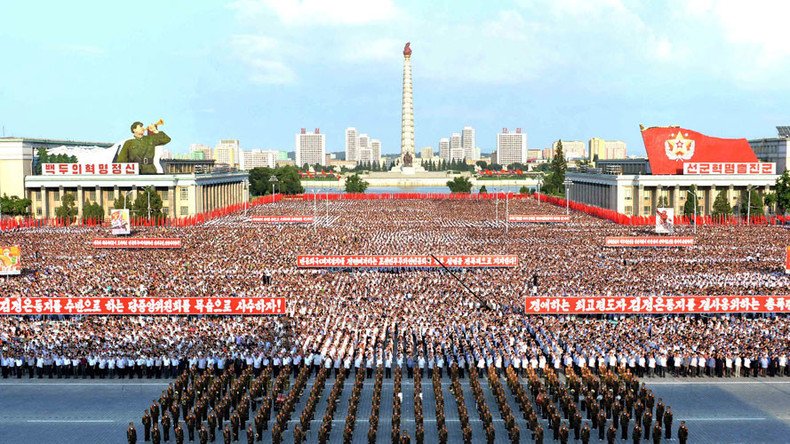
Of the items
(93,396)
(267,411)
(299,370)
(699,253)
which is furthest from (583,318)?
(699,253)

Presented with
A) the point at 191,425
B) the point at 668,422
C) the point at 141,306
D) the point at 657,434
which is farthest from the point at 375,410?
the point at 141,306

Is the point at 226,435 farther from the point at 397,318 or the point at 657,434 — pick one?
the point at 397,318

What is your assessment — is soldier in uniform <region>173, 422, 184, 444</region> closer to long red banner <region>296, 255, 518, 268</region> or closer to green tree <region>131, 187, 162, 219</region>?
long red banner <region>296, 255, 518, 268</region>

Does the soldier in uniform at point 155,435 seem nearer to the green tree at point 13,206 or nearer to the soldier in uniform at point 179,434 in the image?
the soldier in uniform at point 179,434

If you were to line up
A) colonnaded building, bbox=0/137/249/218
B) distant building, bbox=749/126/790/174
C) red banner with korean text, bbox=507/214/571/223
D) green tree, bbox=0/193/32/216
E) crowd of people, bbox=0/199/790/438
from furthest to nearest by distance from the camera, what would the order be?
distant building, bbox=749/126/790/174 → colonnaded building, bbox=0/137/249/218 → green tree, bbox=0/193/32/216 → red banner with korean text, bbox=507/214/571/223 → crowd of people, bbox=0/199/790/438

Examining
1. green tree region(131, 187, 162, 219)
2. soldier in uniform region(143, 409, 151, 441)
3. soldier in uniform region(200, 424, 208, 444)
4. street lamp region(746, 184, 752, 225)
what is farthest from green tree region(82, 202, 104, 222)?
soldier in uniform region(200, 424, 208, 444)

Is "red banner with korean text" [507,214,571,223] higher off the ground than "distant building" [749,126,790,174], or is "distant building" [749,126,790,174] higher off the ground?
"distant building" [749,126,790,174]
